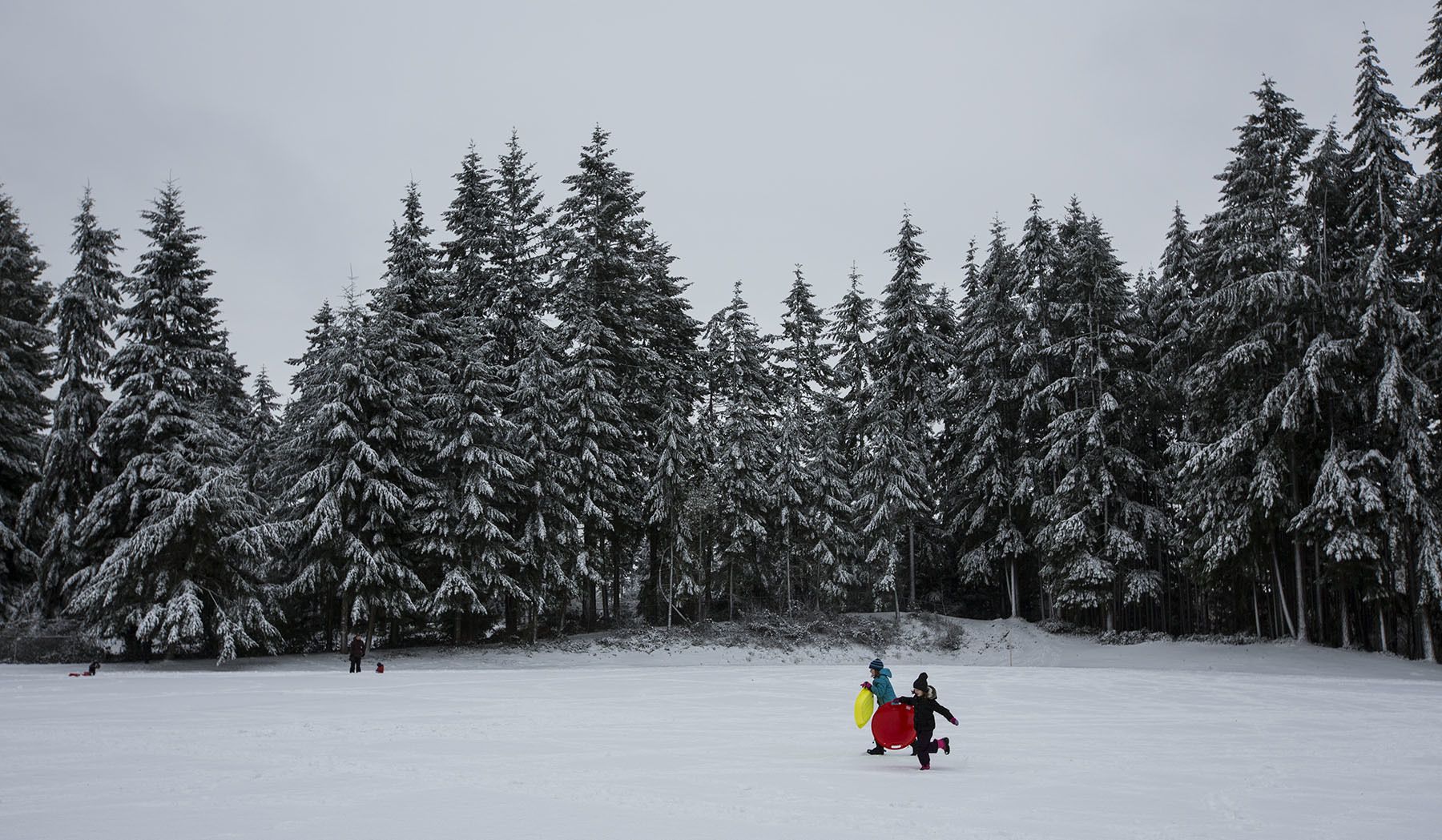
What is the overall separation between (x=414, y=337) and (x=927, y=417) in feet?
79.6

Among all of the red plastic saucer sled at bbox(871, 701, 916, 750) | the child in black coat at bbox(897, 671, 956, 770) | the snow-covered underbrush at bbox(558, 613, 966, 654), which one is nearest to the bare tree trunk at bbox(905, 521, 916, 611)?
the snow-covered underbrush at bbox(558, 613, 966, 654)

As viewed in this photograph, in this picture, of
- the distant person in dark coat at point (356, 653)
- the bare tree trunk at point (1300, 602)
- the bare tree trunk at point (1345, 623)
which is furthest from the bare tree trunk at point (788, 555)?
the bare tree trunk at point (1345, 623)

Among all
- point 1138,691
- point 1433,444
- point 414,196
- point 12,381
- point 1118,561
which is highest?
point 414,196

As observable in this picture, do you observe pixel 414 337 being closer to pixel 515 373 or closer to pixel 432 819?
pixel 515 373

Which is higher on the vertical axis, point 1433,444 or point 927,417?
point 927,417

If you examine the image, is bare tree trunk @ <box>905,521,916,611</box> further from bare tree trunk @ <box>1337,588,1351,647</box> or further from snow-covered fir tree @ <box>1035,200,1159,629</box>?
bare tree trunk @ <box>1337,588,1351,647</box>

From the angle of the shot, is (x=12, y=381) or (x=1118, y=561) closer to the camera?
(x=12, y=381)

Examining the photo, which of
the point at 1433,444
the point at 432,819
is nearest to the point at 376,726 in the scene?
the point at 432,819

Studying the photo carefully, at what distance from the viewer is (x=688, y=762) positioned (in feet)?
37.8

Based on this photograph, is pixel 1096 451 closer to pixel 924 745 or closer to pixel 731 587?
pixel 731 587

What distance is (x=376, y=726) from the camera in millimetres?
14461

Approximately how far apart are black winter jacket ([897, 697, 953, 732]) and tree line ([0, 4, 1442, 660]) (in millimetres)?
21442

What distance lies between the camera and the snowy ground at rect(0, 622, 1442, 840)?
8.09 metres

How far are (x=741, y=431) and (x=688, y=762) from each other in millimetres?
28756
